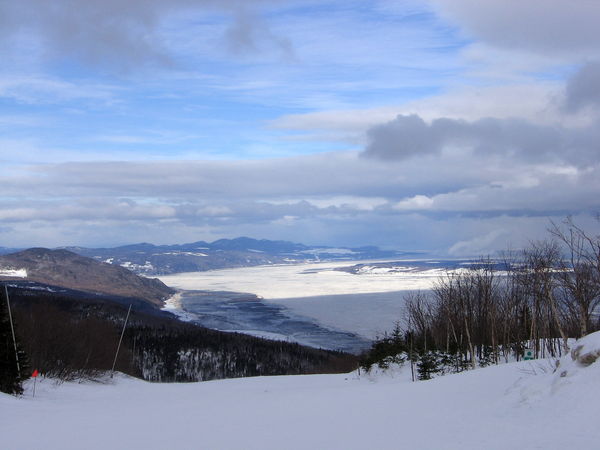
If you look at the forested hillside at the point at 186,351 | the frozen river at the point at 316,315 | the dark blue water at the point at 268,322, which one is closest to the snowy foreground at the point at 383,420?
the forested hillside at the point at 186,351

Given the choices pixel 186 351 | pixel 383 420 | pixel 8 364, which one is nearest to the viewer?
pixel 383 420

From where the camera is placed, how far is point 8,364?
850 inches

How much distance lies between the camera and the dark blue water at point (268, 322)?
106381 millimetres

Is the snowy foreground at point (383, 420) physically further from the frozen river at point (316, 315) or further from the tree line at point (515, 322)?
the frozen river at point (316, 315)

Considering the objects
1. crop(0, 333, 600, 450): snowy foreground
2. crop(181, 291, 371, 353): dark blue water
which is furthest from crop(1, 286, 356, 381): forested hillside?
crop(0, 333, 600, 450): snowy foreground

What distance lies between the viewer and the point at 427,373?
93.4ft

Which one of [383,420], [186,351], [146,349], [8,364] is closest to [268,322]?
[186,351]

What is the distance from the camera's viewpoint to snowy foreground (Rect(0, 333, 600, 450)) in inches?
→ 395

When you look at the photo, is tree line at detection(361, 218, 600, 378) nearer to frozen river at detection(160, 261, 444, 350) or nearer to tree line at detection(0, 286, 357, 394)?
tree line at detection(0, 286, 357, 394)

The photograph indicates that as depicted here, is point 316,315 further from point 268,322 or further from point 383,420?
point 383,420

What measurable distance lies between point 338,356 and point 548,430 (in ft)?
266

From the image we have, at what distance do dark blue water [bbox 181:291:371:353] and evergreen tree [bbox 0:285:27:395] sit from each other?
239 ft

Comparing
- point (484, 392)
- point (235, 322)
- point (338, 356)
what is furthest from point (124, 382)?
point (235, 322)

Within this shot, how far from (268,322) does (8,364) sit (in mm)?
122440
